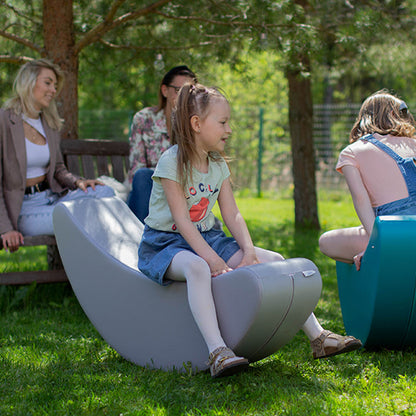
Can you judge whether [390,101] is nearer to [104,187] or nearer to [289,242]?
[104,187]

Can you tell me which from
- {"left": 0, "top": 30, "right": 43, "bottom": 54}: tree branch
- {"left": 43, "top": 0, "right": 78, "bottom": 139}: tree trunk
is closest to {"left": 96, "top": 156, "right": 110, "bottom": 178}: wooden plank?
{"left": 43, "top": 0, "right": 78, "bottom": 139}: tree trunk

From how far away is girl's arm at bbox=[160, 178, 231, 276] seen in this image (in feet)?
8.79

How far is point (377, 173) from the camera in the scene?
3189mm

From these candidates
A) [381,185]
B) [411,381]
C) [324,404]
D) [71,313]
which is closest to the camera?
[324,404]

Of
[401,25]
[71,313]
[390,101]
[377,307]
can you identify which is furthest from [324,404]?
[401,25]

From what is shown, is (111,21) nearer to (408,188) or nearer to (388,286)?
(408,188)

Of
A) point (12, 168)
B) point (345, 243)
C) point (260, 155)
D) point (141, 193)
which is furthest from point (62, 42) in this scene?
point (260, 155)

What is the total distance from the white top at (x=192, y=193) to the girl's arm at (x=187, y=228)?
6cm

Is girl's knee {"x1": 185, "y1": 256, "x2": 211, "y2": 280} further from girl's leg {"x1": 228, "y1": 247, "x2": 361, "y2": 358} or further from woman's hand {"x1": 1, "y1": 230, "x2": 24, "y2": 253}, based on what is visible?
woman's hand {"x1": 1, "y1": 230, "x2": 24, "y2": 253}

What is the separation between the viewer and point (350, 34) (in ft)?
16.2

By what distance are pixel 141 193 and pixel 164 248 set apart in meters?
1.26

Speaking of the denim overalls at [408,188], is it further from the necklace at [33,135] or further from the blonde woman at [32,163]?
the necklace at [33,135]

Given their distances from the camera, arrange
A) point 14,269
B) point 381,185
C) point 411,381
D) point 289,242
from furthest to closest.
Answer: point 289,242 < point 14,269 < point 381,185 < point 411,381

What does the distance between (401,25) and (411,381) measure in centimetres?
480
